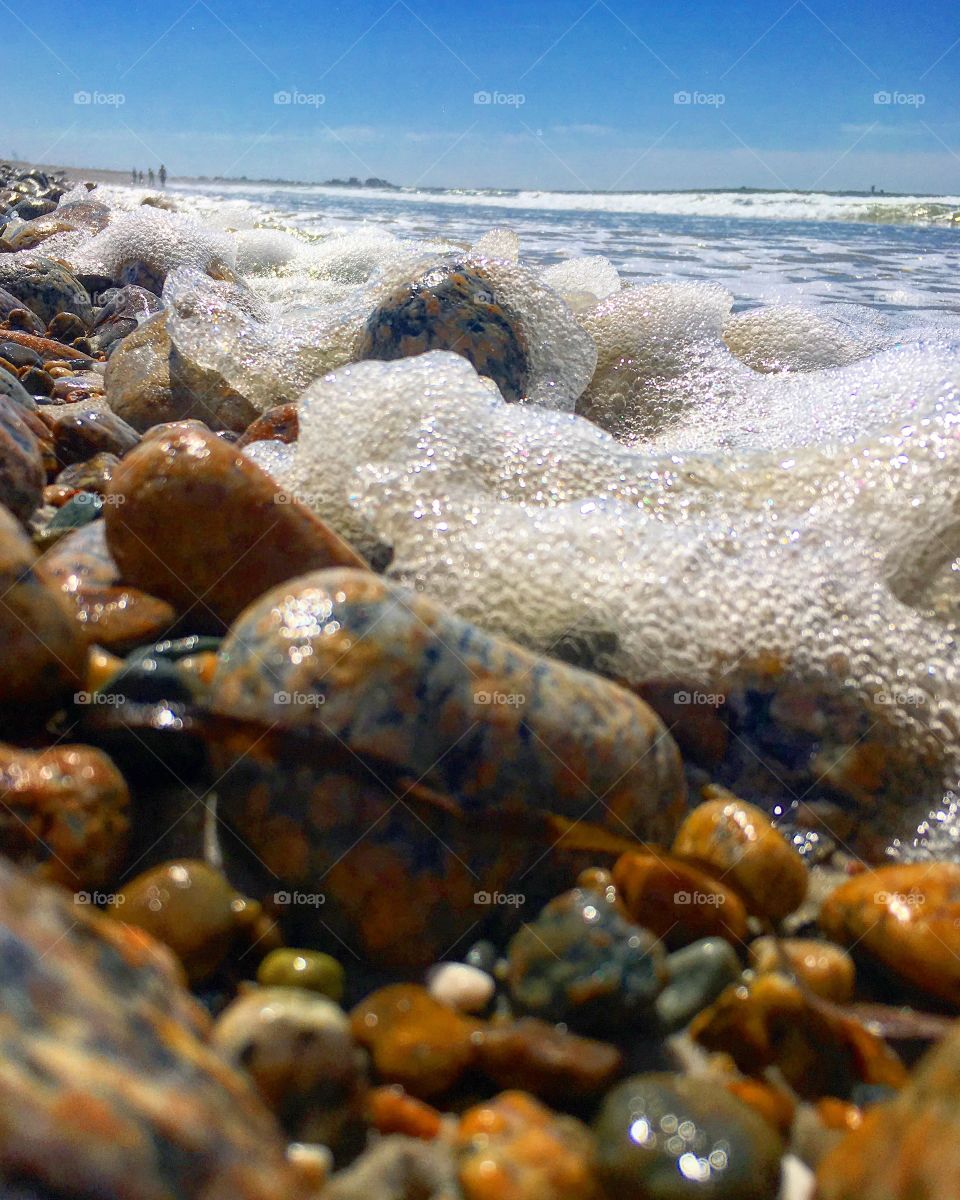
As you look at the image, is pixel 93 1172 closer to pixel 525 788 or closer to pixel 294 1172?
pixel 294 1172

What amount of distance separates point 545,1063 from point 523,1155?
136 mm

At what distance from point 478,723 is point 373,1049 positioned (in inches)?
18.7

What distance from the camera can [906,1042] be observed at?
4.48 ft

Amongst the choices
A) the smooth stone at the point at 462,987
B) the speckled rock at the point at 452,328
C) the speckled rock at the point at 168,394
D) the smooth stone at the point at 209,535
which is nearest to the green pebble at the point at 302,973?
the smooth stone at the point at 462,987

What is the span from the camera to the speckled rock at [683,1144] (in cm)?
103

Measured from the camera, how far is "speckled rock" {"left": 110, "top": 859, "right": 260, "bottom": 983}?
4.23 feet

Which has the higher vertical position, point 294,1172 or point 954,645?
point 954,645

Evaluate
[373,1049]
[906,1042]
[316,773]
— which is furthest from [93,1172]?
[906,1042]

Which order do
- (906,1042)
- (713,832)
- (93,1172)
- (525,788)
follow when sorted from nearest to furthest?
Answer: (93,1172)
(906,1042)
(525,788)
(713,832)

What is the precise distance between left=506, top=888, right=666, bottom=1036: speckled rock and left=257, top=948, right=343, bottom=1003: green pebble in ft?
0.83

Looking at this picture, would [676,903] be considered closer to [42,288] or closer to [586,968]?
[586,968]

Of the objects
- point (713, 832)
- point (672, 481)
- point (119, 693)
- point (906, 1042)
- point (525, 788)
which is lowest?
point (906, 1042)

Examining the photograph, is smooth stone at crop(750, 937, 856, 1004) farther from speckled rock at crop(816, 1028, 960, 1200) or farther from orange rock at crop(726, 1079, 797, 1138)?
speckled rock at crop(816, 1028, 960, 1200)

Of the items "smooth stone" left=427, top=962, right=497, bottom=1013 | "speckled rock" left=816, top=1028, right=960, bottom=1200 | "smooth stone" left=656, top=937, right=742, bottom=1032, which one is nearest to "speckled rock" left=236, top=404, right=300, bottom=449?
"smooth stone" left=427, top=962, right=497, bottom=1013
